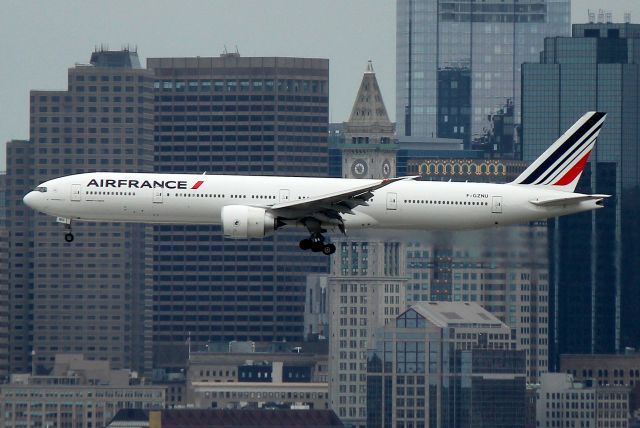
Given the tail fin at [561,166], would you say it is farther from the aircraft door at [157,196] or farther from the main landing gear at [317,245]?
the aircraft door at [157,196]

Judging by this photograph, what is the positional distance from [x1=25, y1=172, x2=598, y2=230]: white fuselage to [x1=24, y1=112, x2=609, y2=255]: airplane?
54mm

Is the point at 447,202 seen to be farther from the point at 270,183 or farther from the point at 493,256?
the point at 493,256

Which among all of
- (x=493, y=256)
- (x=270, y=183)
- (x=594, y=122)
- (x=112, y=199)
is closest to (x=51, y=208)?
(x=112, y=199)

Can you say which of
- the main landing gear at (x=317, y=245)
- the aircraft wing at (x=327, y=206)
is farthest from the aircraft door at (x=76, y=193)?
the main landing gear at (x=317, y=245)

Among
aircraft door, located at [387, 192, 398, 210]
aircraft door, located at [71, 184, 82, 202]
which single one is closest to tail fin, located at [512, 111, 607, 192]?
aircraft door, located at [387, 192, 398, 210]

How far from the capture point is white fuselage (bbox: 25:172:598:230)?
117062 mm

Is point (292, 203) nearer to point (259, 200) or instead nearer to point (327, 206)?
point (327, 206)

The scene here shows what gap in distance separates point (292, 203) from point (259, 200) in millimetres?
2616

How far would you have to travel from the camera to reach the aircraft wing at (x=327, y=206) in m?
115

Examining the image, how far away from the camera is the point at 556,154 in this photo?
122 metres

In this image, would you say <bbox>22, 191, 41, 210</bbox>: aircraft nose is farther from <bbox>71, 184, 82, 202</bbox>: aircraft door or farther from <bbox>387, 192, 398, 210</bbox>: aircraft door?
<bbox>387, 192, 398, 210</bbox>: aircraft door

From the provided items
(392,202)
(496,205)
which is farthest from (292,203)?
(496,205)

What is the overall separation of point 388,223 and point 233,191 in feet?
28.4

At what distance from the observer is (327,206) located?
117 meters
